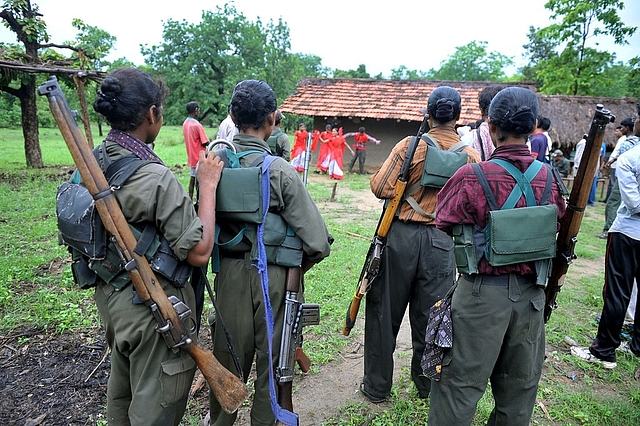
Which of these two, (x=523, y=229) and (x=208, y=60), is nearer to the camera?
(x=523, y=229)

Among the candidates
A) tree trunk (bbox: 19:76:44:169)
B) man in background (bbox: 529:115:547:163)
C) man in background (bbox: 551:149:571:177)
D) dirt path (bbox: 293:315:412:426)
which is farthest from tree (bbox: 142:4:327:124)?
dirt path (bbox: 293:315:412:426)

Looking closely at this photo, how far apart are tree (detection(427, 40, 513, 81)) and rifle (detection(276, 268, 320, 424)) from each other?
58993 mm

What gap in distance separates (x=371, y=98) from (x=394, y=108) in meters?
1.48

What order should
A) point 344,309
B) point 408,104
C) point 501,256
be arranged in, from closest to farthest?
point 501,256
point 344,309
point 408,104

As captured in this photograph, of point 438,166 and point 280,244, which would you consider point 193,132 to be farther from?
point 280,244

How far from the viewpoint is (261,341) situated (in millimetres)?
2330

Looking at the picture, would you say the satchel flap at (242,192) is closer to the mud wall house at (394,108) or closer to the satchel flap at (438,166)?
the satchel flap at (438,166)

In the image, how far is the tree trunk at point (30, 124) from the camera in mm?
12352

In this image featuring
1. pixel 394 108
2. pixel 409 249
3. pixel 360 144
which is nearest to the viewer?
pixel 409 249

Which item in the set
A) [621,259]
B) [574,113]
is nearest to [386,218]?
[621,259]

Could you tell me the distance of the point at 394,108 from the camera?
16672 mm

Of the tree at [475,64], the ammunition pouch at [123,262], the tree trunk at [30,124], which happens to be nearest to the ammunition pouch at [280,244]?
the ammunition pouch at [123,262]

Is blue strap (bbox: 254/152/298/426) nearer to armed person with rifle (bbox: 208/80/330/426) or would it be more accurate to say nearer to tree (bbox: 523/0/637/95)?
armed person with rifle (bbox: 208/80/330/426)

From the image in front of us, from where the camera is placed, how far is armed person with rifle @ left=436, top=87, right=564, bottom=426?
6.63 ft
